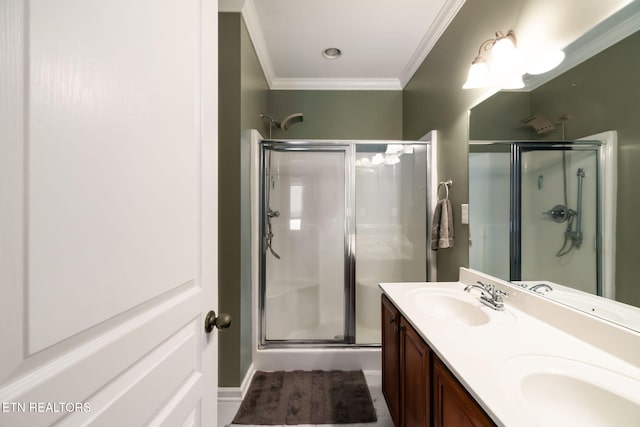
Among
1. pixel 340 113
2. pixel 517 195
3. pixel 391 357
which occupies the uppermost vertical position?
pixel 340 113

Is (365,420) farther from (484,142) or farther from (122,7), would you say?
(122,7)

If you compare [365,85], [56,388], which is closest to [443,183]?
[365,85]

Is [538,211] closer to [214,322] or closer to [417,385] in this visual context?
[417,385]

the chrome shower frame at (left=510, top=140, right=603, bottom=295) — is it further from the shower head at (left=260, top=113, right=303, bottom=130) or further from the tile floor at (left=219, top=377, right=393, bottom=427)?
the shower head at (left=260, top=113, right=303, bottom=130)

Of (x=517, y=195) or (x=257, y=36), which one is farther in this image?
(x=257, y=36)

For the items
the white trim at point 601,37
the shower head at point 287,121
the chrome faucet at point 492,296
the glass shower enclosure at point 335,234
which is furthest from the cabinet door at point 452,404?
the shower head at point 287,121

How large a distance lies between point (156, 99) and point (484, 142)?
5.04ft

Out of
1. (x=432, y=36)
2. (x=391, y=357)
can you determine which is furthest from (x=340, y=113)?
(x=391, y=357)

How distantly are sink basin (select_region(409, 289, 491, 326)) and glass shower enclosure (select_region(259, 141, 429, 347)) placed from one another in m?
0.69

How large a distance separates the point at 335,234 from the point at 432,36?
5.78ft

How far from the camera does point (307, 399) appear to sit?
1712mm

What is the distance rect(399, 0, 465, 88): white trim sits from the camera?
165 cm

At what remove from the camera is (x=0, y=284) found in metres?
0.29

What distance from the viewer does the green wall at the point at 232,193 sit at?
1.66 m
